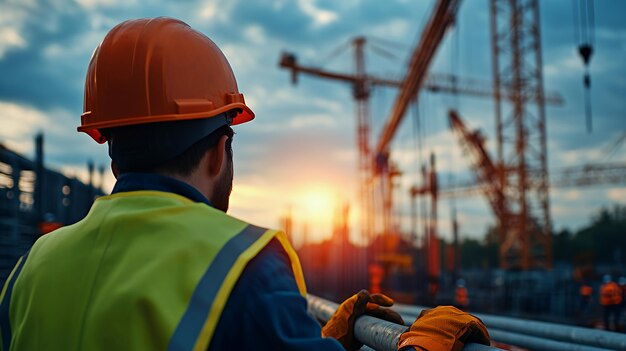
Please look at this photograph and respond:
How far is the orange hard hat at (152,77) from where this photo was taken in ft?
4.81

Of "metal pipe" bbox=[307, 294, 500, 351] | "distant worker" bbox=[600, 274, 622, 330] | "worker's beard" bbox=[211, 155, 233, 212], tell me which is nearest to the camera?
"worker's beard" bbox=[211, 155, 233, 212]

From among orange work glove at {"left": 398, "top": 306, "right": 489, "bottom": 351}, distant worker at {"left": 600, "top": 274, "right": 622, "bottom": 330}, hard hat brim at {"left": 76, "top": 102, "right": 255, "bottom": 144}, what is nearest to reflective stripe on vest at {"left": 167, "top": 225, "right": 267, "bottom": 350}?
hard hat brim at {"left": 76, "top": 102, "right": 255, "bottom": 144}

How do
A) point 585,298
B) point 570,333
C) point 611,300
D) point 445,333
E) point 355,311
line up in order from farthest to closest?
point 585,298, point 611,300, point 570,333, point 355,311, point 445,333

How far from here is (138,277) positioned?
1.18 meters

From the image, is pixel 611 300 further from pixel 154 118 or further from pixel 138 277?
pixel 138 277

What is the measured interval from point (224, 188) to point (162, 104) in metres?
0.26

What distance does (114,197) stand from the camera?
55.9 inches

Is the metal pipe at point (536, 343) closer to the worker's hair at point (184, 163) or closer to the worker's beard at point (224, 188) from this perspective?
the worker's beard at point (224, 188)

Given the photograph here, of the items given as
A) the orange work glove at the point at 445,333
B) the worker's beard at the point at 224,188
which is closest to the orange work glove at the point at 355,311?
the orange work glove at the point at 445,333

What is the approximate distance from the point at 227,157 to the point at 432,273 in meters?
23.2

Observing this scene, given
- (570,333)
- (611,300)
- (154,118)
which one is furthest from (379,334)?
(611,300)

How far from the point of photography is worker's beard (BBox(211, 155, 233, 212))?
5.00ft

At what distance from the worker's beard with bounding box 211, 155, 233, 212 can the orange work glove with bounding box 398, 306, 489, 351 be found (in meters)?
0.59

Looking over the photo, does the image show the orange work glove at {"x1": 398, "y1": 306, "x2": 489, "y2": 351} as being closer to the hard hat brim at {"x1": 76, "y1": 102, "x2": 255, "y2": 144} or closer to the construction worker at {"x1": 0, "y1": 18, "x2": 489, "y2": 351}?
the construction worker at {"x1": 0, "y1": 18, "x2": 489, "y2": 351}
